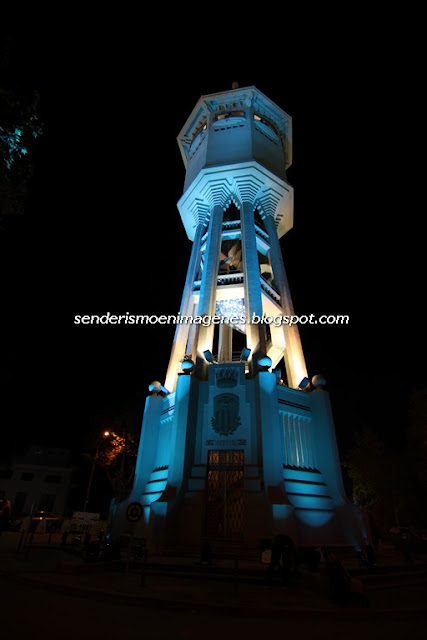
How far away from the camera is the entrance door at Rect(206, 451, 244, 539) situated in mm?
15523

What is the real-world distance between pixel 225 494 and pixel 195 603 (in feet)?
32.0

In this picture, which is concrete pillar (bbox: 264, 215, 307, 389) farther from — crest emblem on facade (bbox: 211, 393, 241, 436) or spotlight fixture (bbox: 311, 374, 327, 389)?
crest emblem on facade (bbox: 211, 393, 241, 436)

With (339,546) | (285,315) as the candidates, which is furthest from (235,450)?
(285,315)

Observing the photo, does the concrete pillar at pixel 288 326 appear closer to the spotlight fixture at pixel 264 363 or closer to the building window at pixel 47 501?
the spotlight fixture at pixel 264 363

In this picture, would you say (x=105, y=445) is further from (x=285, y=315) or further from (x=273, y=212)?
(x=273, y=212)

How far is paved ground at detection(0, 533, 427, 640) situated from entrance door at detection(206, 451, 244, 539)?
4988 millimetres

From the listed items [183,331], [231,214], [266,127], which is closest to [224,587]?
[183,331]

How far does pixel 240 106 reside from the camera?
106ft

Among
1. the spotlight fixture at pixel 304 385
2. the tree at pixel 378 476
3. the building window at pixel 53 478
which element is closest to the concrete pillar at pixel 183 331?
the spotlight fixture at pixel 304 385

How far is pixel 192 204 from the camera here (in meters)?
30.0

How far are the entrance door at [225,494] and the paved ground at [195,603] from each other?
4.99m

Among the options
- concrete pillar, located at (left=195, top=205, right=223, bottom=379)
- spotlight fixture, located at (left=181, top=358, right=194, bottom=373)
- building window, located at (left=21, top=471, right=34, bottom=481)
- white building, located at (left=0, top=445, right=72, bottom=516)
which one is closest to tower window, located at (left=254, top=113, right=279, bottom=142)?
concrete pillar, located at (left=195, top=205, right=223, bottom=379)

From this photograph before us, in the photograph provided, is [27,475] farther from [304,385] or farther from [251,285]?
[304,385]

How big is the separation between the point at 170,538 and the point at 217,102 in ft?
113
